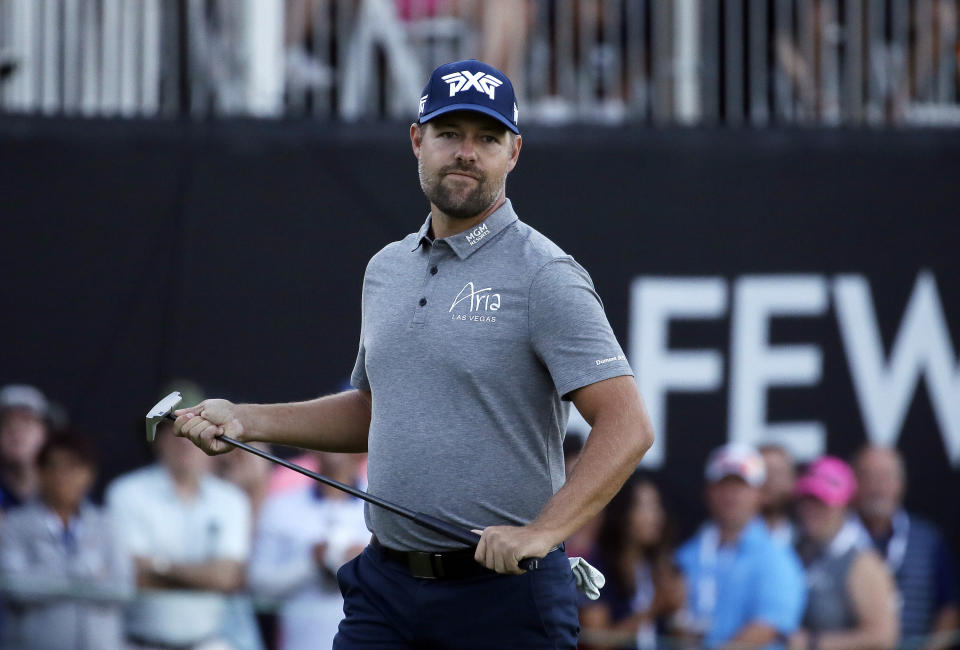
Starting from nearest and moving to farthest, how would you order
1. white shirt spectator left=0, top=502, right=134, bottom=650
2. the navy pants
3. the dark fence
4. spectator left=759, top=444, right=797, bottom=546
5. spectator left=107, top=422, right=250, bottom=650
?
1. the navy pants
2. white shirt spectator left=0, top=502, right=134, bottom=650
3. spectator left=107, top=422, right=250, bottom=650
4. spectator left=759, top=444, right=797, bottom=546
5. the dark fence

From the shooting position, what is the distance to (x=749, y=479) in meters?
8.14

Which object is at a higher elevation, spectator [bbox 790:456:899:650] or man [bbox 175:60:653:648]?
man [bbox 175:60:653:648]

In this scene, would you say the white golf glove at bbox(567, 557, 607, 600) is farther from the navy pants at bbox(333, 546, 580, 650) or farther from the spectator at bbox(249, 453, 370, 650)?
the spectator at bbox(249, 453, 370, 650)

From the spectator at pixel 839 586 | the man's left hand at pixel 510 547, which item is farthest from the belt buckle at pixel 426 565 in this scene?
the spectator at pixel 839 586

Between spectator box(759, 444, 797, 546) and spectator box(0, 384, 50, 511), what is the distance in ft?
12.8

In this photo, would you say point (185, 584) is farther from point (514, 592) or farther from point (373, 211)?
point (514, 592)

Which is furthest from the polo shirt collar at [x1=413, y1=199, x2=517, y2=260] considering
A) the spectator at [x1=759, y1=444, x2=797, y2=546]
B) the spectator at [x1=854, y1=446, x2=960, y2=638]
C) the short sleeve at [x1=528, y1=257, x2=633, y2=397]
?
the spectator at [x1=854, y1=446, x2=960, y2=638]

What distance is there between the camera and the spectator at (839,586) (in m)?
7.68

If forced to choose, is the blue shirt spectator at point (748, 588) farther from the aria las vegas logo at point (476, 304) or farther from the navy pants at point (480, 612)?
the aria las vegas logo at point (476, 304)

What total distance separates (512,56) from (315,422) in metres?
5.31

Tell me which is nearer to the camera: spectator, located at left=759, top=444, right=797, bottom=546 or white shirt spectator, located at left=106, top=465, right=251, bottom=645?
white shirt spectator, located at left=106, top=465, right=251, bottom=645

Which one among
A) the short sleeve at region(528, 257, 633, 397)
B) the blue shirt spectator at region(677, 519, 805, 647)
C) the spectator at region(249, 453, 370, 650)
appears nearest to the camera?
the short sleeve at region(528, 257, 633, 397)

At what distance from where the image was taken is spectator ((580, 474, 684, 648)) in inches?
301

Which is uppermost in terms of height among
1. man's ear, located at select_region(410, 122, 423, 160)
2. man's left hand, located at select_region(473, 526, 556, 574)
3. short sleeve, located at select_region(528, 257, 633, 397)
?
man's ear, located at select_region(410, 122, 423, 160)
